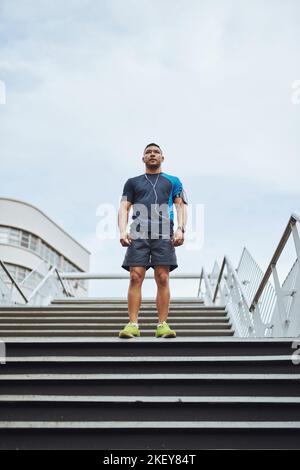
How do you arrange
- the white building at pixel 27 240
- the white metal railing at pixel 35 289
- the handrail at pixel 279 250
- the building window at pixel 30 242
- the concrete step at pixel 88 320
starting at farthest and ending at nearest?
the building window at pixel 30 242 < the white building at pixel 27 240 < the white metal railing at pixel 35 289 < the concrete step at pixel 88 320 < the handrail at pixel 279 250

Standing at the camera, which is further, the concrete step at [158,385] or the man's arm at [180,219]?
the man's arm at [180,219]

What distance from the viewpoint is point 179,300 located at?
8.39 metres

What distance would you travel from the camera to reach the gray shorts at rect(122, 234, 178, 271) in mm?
3697

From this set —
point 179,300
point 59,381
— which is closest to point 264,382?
point 59,381

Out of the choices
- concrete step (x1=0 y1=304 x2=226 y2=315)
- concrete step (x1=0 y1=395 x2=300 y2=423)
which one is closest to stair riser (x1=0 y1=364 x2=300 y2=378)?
concrete step (x1=0 y1=395 x2=300 y2=423)

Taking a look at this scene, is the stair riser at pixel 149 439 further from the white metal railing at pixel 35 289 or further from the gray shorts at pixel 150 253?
the white metal railing at pixel 35 289

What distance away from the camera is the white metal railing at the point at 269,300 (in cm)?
388

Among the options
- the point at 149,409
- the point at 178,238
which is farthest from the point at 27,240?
the point at 149,409

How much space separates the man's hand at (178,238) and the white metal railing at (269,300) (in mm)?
929

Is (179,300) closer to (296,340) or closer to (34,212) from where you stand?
(296,340)

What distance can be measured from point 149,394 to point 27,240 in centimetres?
3761

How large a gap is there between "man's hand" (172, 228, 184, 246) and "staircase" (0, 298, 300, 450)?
79 cm

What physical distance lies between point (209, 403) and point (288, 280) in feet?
5.85

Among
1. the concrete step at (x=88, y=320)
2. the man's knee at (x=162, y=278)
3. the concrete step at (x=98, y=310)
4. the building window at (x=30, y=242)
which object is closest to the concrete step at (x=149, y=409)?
the man's knee at (x=162, y=278)
